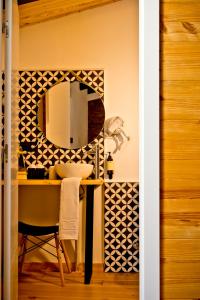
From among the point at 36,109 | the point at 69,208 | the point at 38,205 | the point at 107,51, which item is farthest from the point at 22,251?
the point at 107,51

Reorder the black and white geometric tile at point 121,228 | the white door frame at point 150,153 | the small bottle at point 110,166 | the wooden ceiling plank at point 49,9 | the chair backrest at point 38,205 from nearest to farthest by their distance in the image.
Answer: the white door frame at point 150,153 → the wooden ceiling plank at point 49,9 → the black and white geometric tile at point 121,228 → the small bottle at point 110,166 → the chair backrest at point 38,205

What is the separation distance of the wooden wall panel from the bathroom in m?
2.22

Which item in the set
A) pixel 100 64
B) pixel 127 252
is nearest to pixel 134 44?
pixel 100 64

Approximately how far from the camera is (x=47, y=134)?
3729 millimetres

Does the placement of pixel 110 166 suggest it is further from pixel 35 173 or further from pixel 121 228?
pixel 35 173

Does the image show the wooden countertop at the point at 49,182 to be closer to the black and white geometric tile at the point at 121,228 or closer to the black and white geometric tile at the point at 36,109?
the black and white geometric tile at the point at 121,228

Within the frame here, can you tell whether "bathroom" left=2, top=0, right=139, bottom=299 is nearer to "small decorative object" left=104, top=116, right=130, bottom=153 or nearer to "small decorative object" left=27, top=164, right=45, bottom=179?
"small decorative object" left=104, top=116, right=130, bottom=153

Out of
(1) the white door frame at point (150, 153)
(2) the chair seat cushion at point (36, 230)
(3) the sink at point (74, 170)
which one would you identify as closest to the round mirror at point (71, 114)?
(3) the sink at point (74, 170)

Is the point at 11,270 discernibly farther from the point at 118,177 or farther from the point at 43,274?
the point at 118,177

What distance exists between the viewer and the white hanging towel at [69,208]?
3.15m

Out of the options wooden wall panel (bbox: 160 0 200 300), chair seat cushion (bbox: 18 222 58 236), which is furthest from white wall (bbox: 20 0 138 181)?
wooden wall panel (bbox: 160 0 200 300)

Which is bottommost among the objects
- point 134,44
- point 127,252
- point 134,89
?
point 127,252

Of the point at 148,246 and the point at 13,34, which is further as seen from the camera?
the point at 13,34

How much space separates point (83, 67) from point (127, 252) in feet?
6.65
